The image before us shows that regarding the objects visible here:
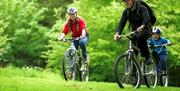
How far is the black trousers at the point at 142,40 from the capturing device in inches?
477

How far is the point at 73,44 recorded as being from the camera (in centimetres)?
1478

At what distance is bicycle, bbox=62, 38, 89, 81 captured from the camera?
1438cm

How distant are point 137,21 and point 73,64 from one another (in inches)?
117

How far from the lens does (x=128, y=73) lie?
12.1m

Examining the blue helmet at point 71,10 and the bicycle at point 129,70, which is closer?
the bicycle at point 129,70

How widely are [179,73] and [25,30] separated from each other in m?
13.8

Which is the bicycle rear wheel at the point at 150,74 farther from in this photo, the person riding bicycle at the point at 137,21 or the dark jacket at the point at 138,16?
the dark jacket at the point at 138,16

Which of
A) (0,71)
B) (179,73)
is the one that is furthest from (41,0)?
(0,71)

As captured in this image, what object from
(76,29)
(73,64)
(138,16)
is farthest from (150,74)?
(76,29)

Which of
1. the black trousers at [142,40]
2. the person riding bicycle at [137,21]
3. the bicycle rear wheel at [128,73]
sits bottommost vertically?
the bicycle rear wheel at [128,73]

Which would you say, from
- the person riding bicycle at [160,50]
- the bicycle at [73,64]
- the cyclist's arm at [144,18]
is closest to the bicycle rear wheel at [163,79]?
the person riding bicycle at [160,50]

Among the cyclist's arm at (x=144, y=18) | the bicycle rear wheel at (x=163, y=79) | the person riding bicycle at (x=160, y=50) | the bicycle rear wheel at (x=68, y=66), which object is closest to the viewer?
the cyclist's arm at (x=144, y=18)

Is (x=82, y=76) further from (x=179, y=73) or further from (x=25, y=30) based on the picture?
(x=25, y=30)

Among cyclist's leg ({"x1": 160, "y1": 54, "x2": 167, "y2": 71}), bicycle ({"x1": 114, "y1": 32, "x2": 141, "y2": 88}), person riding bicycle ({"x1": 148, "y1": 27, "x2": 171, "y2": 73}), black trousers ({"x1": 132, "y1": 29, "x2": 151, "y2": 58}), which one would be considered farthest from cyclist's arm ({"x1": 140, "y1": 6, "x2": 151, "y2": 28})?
cyclist's leg ({"x1": 160, "y1": 54, "x2": 167, "y2": 71})
